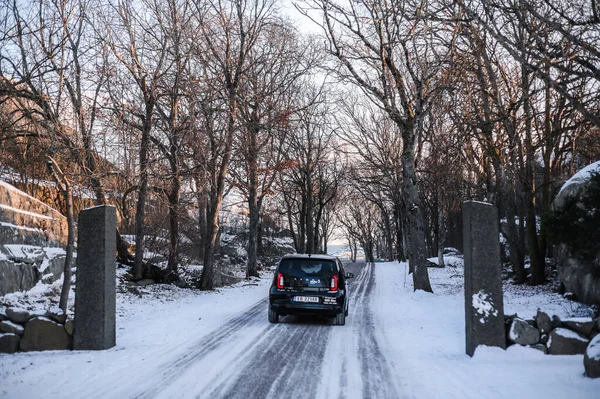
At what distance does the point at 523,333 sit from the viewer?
7.64 m

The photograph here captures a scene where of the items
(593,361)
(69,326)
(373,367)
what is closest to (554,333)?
(593,361)

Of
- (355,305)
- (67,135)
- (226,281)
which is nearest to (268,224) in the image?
(226,281)

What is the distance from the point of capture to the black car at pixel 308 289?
1129 cm

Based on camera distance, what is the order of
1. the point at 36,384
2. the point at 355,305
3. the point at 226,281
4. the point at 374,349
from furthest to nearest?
the point at 226,281, the point at 355,305, the point at 374,349, the point at 36,384

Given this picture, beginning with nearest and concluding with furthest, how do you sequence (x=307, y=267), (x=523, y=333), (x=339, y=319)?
(x=523, y=333) → (x=339, y=319) → (x=307, y=267)

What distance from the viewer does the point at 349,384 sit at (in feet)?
20.2

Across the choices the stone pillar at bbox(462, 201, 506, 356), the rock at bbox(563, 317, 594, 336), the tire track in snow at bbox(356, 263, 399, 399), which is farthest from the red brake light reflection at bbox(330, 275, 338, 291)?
the rock at bbox(563, 317, 594, 336)

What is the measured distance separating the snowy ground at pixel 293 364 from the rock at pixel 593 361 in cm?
15

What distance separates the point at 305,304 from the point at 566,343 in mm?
5652

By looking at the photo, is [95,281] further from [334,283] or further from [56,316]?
[334,283]

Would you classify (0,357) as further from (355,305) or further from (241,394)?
(355,305)

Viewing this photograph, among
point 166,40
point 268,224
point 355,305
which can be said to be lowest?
point 355,305

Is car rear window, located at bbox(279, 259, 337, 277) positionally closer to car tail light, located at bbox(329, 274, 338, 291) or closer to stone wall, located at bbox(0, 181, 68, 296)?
car tail light, located at bbox(329, 274, 338, 291)

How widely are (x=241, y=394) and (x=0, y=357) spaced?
4189 millimetres
